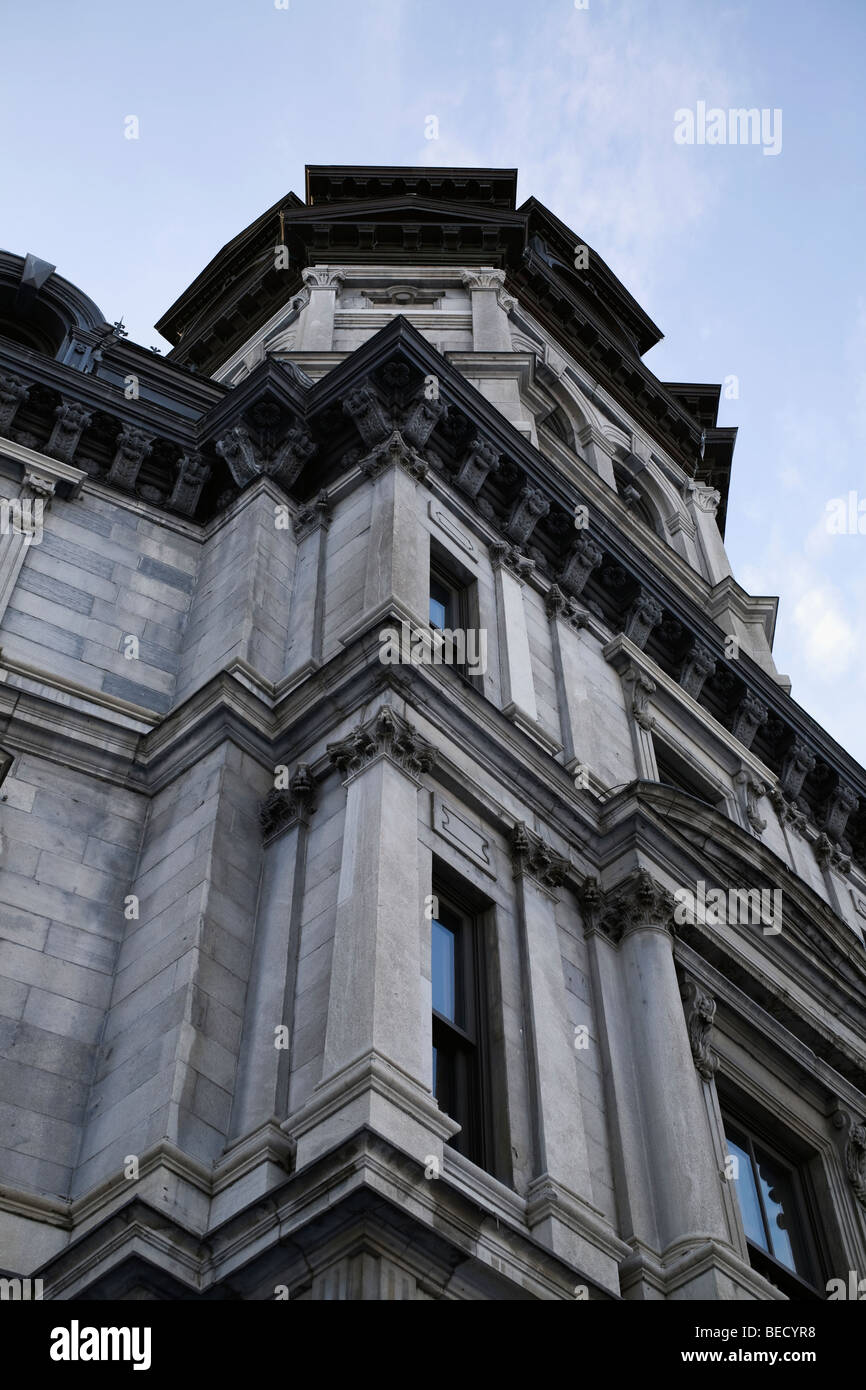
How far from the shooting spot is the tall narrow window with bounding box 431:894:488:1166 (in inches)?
602

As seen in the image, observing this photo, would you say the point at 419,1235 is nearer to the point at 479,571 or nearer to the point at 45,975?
the point at 45,975

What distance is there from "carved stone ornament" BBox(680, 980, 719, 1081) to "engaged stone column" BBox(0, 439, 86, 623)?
9636 mm

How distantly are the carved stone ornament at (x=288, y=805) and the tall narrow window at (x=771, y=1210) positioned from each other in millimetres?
6113

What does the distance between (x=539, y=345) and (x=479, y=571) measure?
57.9 feet

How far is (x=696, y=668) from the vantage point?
90.3 feet

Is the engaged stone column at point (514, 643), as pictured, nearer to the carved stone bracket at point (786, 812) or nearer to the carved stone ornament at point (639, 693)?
the carved stone ornament at point (639, 693)

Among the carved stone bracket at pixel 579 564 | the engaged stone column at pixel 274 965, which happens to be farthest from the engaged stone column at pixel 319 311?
the engaged stone column at pixel 274 965

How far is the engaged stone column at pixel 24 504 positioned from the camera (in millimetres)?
21219

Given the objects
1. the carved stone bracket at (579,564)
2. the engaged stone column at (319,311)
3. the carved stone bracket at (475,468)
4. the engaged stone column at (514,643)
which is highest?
the engaged stone column at (319,311)

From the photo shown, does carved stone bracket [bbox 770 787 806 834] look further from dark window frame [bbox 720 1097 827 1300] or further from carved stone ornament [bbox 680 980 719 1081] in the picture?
carved stone ornament [bbox 680 980 719 1081]

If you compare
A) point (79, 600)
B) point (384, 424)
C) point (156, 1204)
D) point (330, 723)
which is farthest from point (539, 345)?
point (156, 1204)

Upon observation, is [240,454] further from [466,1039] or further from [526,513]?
[466,1039]

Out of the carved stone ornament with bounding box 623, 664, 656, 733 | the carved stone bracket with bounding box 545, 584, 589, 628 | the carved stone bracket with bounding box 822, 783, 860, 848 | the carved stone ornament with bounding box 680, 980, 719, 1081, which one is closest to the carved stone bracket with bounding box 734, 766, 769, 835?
the carved stone ornament with bounding box 623, 664, 656, 733

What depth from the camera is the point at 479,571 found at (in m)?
23.3
